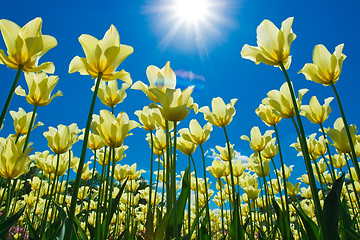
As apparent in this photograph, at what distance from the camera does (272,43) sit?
196cm

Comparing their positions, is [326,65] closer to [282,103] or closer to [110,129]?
[282,103]

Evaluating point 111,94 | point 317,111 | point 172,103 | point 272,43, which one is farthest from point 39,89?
point 317,111

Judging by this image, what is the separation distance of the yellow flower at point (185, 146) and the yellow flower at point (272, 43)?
4.16 feet

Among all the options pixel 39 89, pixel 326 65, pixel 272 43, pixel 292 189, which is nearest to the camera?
pixel 272 43

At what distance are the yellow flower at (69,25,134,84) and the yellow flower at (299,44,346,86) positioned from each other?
1.61m

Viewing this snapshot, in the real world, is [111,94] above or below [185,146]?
above

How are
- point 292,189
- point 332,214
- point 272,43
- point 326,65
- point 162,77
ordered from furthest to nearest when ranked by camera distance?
point 292,189, point 326,65, point 272,43, point 162,77, point 332,214

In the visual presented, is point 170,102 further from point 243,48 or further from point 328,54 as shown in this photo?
point 328,54

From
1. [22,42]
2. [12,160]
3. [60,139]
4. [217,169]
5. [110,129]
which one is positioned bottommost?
[12,160]

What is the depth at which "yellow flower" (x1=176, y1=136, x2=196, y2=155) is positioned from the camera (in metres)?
2.85

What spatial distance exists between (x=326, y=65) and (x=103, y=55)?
1.88 m

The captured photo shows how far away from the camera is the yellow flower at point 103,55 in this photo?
1.59 metres

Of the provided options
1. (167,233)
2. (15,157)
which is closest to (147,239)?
(167,233)

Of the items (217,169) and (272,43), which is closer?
(272,43)
